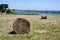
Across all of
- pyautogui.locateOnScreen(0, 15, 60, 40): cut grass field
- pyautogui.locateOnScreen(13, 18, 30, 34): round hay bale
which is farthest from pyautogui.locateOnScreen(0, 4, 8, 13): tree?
pyautogui.locateOnScreen(13, 18, 30, 34): round hay bale

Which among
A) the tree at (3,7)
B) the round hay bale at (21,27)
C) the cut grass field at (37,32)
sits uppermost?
the round hay bale at (21,27)

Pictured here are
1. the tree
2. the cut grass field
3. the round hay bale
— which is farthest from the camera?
the tree

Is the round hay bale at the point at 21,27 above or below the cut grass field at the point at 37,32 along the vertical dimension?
above

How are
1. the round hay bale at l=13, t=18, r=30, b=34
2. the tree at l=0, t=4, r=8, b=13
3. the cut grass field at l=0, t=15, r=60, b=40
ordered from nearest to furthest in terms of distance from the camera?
the cut grass field at l=0, t=15, r=60, b=40 < the round hay bale at l=13, t=18, r=30, b=34 < the tree at l=0, t=4, r=8, b=13

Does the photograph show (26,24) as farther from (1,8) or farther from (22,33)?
(1,8)

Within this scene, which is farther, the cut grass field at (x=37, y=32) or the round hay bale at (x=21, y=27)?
the round hay bale at (x=21, y=27)

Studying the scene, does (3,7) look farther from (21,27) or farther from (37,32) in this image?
(21,27)

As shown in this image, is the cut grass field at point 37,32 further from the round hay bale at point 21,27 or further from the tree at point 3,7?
the tree at point 3,7

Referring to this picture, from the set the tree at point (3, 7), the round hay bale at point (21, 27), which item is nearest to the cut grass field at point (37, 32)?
the round hay bale at point (21, 27)

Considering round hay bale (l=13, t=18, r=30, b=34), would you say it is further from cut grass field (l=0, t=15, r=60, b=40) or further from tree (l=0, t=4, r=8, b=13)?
tree (l=0, t=4, r=8, b=13)

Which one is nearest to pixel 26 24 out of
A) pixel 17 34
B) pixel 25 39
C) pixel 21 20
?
pixel 21 20

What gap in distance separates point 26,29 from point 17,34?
2.88 feet

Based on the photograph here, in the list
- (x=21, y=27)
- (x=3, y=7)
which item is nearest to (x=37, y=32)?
(x=21, y=27)

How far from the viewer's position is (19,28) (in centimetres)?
1266
